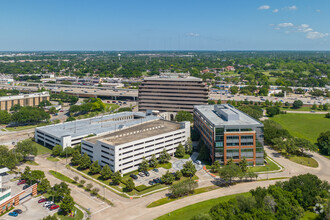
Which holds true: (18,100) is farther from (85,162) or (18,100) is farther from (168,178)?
(168,178)

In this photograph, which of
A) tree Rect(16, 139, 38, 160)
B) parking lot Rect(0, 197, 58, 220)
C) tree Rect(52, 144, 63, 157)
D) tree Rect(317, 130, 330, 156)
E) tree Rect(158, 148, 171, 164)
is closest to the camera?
parking lot Rect(0, 197, 58, 220)

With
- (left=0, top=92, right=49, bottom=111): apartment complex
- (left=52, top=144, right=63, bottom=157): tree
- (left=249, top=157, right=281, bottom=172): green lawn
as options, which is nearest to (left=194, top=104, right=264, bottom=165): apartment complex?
(left=249, top=157, right=281, bottom=172): green lawn

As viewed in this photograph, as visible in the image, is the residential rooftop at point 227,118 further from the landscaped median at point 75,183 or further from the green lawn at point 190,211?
the landscaped median at point 75,183

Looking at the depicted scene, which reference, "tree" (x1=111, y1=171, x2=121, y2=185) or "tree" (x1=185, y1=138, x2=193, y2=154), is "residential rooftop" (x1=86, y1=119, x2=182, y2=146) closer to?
"tree" (x1=185, y1=138, x2=193, y2=154)

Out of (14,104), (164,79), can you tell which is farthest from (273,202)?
(14,104)

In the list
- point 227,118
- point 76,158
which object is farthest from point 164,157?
point 76,158

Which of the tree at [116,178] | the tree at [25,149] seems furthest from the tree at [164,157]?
the tree at [25,149]
